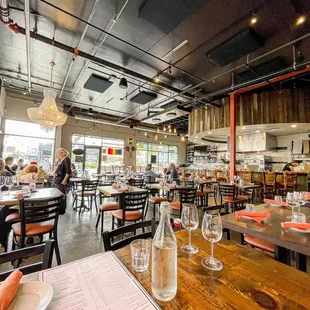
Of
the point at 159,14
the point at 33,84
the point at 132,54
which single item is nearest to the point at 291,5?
the point at 159,14

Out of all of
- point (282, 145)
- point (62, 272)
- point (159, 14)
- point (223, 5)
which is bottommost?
point (62, 272)

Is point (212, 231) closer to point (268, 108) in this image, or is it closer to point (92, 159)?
point (268, 108)

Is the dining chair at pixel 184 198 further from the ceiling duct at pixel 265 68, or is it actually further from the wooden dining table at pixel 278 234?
the ceiling duct at pixel 265 68

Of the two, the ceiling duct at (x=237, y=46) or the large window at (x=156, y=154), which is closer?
the ceiling duct at (x=237, y=46)

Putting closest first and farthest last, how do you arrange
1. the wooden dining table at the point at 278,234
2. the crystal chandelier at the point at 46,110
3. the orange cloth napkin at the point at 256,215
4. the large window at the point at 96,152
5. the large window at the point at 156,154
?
the wooden dining table at the point at 278,234
the orange cloth napkin at the point at 256,215
the crystal chandelier at the point at 46,110
the large window at the point at 96,152
the large window at the point at 156,154

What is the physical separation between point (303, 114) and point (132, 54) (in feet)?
19.5

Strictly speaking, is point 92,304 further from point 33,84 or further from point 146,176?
point 33,84

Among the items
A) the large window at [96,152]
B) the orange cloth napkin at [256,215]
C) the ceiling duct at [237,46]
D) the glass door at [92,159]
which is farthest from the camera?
the glass door at [92,159]

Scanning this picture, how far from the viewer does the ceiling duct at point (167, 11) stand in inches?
111

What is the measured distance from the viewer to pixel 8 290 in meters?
0.63

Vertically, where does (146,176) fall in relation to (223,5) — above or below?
below

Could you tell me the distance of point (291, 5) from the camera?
2.98 m

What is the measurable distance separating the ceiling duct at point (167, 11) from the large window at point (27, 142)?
6848 mm

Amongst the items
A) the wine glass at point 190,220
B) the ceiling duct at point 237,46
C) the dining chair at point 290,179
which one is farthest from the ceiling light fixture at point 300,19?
the dining chair at point 290,179
